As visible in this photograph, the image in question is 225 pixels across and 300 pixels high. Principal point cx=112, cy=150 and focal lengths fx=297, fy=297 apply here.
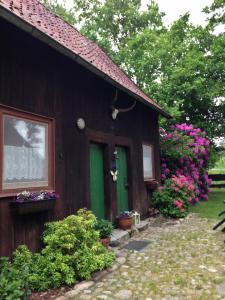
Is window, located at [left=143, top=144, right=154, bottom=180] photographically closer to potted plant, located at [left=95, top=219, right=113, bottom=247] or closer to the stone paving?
the stone paving

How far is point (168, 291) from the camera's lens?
11.5 feet

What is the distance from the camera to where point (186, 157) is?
1120cm

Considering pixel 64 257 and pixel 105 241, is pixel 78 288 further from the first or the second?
pixel 105 241

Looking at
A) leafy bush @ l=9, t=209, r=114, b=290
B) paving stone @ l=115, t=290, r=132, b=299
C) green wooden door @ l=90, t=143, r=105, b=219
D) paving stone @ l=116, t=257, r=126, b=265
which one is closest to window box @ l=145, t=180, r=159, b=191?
green wooden door @ l=90, t=143, r=105, b=219

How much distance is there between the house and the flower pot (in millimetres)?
94

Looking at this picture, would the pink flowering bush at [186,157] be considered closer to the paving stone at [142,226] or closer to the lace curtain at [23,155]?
the paving stone at [142,226]

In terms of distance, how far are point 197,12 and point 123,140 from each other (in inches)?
527

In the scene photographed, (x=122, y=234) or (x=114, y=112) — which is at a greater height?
(x=114, y=112)

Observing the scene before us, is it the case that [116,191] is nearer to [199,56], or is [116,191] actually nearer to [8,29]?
[8,29]

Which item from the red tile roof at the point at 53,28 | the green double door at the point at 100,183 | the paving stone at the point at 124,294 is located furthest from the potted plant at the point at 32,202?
the red tile roof at the point at 53,28

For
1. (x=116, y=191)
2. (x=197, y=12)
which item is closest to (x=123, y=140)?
(x=116, y=191)

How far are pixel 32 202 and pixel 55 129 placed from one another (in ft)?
4.59

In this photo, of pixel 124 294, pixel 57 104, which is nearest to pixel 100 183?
pixel 57 104

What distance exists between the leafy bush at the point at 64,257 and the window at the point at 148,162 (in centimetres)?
469
